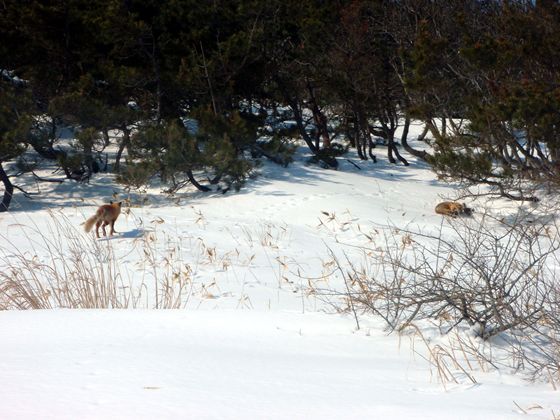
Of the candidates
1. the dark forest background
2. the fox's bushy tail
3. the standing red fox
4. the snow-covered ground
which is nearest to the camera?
the snow-covered ground

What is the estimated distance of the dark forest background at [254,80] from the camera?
11.8 metres

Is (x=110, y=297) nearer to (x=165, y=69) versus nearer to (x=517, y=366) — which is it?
(x=517, y=366)

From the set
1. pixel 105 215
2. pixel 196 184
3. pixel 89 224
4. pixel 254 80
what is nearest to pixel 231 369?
pixel 89 224

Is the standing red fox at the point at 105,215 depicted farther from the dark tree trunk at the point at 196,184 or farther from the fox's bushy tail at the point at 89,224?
the dark tree trunk at the point at 196,184

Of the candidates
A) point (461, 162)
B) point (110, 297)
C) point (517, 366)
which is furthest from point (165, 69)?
point (517, 366)

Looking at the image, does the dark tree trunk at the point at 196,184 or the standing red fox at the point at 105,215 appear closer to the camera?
the standing red fox at the point at 105,215

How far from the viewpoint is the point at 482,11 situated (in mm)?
15789

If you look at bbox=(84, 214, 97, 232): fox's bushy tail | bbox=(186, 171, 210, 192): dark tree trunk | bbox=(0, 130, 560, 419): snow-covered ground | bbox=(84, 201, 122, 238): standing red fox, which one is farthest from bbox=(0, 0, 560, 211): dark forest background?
bbox=(0, 130, 560, 419): snow-covered ground

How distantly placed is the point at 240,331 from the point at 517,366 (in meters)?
1.35

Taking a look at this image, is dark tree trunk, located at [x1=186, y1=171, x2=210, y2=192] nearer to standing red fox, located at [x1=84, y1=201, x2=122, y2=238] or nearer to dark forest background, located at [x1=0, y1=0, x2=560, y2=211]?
dark forest background, located at [x1=0, y1=0, x2=560, y2=211]

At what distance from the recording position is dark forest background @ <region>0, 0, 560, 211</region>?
11.8 metres

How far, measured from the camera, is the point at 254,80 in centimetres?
1519

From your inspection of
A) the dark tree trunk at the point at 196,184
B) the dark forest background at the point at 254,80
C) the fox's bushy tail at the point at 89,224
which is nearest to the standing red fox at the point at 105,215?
the fox's bushy tail at the point at 89,224

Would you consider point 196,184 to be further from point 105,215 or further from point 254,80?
point 105,215
